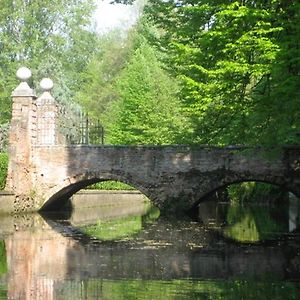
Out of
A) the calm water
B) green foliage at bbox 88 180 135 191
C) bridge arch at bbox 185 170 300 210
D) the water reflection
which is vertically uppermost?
green foliage at bbox 88 180 135 191

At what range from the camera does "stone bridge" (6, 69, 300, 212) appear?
21844mm

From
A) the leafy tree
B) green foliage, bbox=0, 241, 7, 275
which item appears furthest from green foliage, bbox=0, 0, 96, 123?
green foliage, bbox=0, 241, 7, 275

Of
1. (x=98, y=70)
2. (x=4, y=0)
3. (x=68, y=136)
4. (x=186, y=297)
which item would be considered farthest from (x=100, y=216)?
(x=98, y=70)

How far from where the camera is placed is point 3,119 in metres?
38.5

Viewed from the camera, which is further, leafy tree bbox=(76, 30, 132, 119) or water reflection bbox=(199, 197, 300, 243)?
leafy tree bbox=(76, 30, 132, 119)

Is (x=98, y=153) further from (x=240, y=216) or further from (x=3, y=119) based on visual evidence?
(x=3, y=119)

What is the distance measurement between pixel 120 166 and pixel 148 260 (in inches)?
423

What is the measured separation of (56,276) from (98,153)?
503 inches

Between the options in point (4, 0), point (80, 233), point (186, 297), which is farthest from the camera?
point (4, 0)

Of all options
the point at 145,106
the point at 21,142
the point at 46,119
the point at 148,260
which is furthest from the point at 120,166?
the point at 148,260

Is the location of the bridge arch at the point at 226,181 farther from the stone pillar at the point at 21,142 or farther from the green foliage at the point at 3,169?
the green foliage at the point at 3,169

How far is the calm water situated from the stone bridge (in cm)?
174

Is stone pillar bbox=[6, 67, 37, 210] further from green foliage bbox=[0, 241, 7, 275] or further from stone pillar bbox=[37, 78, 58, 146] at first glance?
green foliage bbox=[0, 241, 7, 275]

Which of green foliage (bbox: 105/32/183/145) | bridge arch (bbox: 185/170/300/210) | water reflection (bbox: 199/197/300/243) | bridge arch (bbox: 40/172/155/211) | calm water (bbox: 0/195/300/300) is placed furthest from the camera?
green foliage (bbox: 105/32/183/145)
